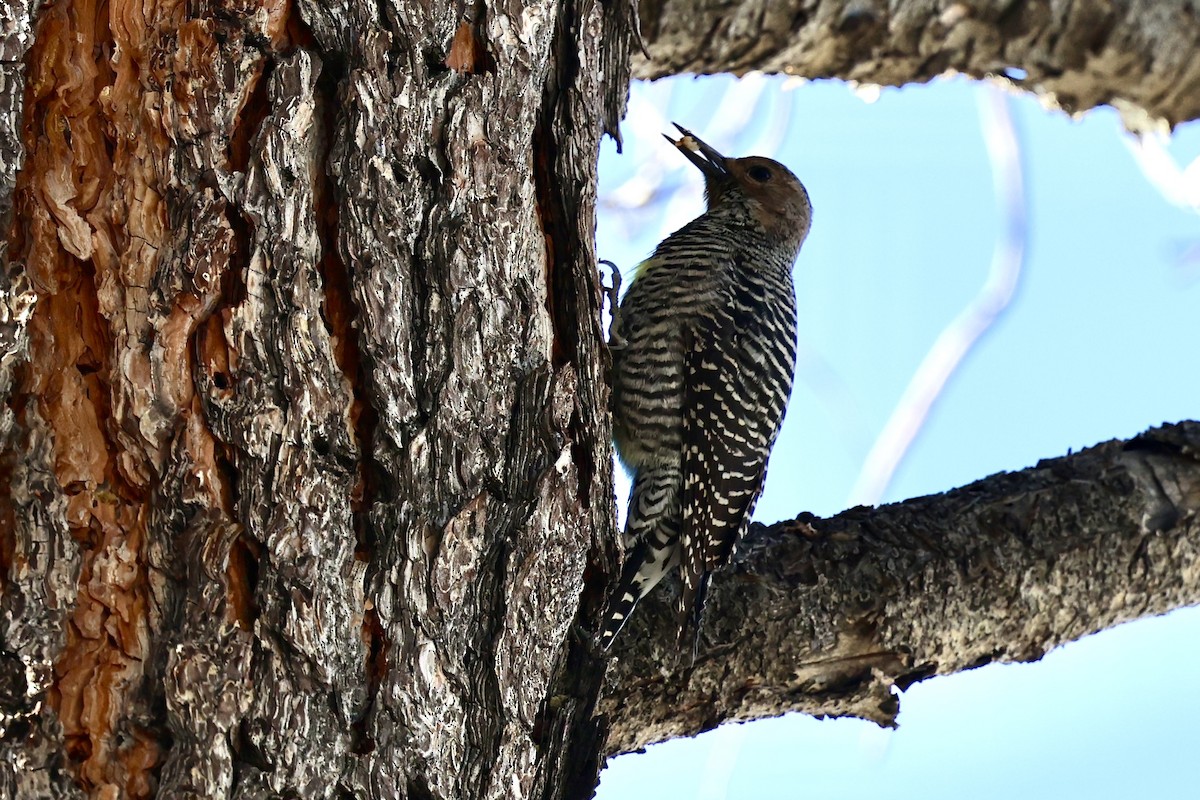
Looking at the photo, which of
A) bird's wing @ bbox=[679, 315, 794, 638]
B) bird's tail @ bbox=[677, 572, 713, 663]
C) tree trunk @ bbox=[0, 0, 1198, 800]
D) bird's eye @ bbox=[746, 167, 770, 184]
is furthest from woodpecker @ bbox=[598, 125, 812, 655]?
tree trunk @ bbox=[0, 0, 1198, 800]

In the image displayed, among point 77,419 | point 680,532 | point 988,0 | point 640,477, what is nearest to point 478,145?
point 77,419

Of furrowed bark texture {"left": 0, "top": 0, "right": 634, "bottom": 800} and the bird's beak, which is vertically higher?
the bird's beak

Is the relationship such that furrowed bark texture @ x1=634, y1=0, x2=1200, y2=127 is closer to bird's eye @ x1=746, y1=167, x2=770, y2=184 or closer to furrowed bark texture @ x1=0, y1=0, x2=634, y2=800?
bird's eye @ x1=746, y1=167, x2=770, y2=184

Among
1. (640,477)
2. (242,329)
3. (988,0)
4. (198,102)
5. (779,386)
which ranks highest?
(988,0)

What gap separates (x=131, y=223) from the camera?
1.88 metres

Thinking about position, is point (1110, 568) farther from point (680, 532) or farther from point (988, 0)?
point (988, 0)

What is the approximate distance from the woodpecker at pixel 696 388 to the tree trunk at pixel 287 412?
1252 mm

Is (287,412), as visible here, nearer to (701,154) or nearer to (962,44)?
(962,44)

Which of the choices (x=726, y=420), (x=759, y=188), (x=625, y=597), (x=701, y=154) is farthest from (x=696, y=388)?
(x=701, y=154)

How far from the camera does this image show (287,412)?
6.31 ft

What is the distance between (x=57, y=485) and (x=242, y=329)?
35 centimetres

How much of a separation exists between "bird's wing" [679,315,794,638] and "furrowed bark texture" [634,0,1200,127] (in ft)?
2.70

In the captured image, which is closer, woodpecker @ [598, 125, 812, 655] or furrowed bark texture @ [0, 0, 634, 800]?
furrowed bark texture @ [0, 0, 634, 800]

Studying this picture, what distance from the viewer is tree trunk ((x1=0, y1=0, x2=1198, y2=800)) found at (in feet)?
5.94
